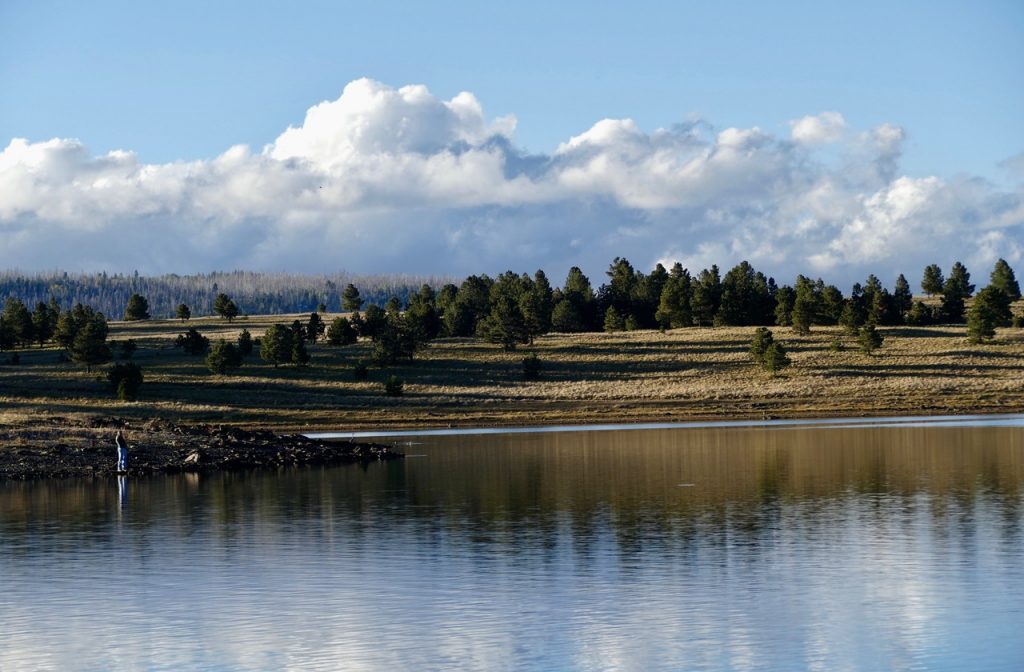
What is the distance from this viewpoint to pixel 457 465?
201 ft

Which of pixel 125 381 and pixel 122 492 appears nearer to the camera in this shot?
pixel 122 492

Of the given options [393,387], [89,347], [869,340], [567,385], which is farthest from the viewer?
[869,340]

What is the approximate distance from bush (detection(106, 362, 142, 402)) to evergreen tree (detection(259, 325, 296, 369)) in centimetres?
A: 1933

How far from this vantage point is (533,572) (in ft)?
95.9

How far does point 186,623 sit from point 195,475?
125 ft

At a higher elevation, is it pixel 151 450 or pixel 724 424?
pixel 151 450

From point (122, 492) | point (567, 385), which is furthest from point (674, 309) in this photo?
point (122, 492)

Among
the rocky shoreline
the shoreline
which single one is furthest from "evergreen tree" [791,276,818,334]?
the rocky shoreline

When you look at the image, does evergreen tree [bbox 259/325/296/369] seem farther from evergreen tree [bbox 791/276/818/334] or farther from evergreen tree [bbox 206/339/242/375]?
evergreen tree [bbox 791/276/818/334]

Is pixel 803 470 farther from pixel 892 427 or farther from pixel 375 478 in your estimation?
pixel 892 427

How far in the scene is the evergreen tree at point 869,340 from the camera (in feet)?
470

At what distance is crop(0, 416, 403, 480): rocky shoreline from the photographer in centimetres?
6169

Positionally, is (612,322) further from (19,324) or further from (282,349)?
(19,324)

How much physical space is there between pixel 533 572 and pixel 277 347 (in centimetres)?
10958
